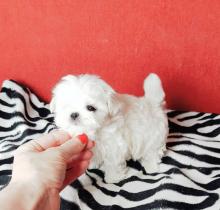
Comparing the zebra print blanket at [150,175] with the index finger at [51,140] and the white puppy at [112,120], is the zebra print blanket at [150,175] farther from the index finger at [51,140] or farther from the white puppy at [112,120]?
the index finger at [51,140]

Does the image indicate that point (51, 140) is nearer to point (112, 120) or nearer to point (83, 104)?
point (83, 104)

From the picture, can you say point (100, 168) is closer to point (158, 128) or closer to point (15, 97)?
point (158, 128)

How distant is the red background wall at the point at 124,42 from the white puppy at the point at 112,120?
0.80 feet

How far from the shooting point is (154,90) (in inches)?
57.4

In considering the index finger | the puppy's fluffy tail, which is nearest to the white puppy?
the puppy's fluffy tail

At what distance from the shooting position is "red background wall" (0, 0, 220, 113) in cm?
154

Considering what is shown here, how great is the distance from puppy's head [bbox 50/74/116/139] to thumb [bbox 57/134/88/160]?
291mm

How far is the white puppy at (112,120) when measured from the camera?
1.22 meters

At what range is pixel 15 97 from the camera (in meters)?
1.85

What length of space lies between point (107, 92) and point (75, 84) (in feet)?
0.40

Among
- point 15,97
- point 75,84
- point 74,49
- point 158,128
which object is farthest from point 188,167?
point 15,97

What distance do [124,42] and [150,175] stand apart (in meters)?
0.66

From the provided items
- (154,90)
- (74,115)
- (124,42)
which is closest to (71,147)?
(74,115)

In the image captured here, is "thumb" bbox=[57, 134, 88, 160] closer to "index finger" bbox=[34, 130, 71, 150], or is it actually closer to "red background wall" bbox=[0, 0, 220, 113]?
"index finger" bbox=[34, 130, 71, 150]
